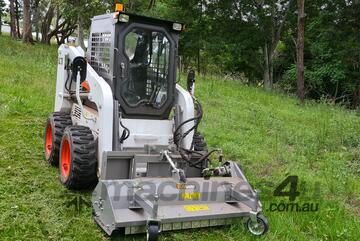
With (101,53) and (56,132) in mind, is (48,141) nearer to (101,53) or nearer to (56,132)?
(56,132)

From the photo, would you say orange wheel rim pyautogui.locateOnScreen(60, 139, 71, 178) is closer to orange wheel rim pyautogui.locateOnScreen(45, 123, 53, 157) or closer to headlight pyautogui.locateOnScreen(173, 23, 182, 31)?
orange wheel rim pyautogui.locateOnScreen(45, 123, 53, 157)

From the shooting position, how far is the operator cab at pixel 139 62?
4812 millimetres

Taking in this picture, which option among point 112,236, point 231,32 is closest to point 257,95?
point 231,32

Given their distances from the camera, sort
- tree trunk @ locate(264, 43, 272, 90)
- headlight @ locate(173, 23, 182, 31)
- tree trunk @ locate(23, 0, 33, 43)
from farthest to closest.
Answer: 1. tree trunk @ locate(23, 0, 33, 43)
2. tree trunk @ locate(264, 43, 272, 90)
3. headlight @ locate(173, 23, 182, 31)

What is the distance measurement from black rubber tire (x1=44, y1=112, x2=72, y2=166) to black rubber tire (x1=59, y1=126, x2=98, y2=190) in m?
0.65

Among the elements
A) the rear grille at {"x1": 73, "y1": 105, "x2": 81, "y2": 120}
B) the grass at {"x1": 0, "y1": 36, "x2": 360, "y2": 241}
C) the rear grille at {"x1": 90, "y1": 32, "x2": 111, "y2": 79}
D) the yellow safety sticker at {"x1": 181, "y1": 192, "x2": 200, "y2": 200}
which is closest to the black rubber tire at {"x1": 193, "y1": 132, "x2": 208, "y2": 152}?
the grass at {"x1": 0, "y1": 36, "x2": 360, "y2": 241}

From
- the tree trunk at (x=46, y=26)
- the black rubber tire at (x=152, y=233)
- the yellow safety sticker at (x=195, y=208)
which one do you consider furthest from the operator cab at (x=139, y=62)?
the tree trunk at (x=46, y=26)

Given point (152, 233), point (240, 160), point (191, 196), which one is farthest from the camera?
point (240, 160)

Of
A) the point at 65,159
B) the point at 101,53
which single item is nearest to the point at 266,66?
the point at 101,53

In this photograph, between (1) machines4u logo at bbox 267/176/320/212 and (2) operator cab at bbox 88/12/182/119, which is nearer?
(2) operator cab at bbox 88/12/182/119

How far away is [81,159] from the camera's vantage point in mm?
4527

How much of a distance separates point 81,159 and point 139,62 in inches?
51.7

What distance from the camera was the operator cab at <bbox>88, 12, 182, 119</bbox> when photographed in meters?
4.81

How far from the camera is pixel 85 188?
4895 millimetres
